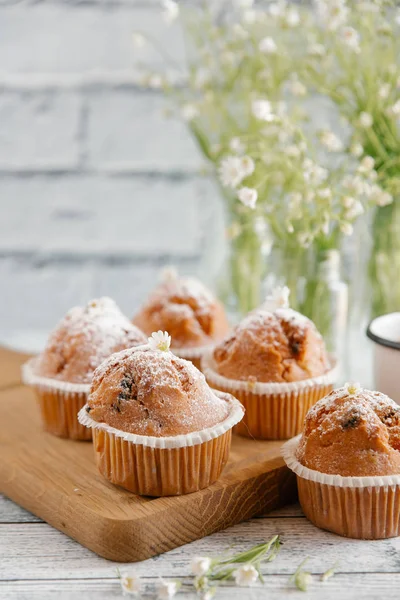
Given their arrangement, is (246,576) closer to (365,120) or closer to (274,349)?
(274,349)

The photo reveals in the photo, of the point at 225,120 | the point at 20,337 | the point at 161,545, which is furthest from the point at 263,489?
the point at 20,337

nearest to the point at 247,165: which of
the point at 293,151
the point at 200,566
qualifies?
the point at 293,151

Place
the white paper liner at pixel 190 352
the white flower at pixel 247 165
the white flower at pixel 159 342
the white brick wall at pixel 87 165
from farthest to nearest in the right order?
the white brick wall at pixel 87 165 < the white paper liner at pixel 190 352 < the white flower at pixel 247 165 < the white flower at pixel 159 342

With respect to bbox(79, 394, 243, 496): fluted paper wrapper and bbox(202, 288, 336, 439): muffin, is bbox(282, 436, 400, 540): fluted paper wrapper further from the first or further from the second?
bbox(202, 288, 336, 439): muffin

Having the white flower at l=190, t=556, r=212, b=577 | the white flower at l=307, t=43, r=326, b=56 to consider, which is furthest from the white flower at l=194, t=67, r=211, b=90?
the white flower at l=190, t=556, r=212, b=577

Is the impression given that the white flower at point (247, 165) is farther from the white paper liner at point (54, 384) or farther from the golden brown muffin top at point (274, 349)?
the white paper liner at point (54, 384)

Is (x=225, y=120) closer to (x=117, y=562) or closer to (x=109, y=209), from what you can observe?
(x=109, y=209)

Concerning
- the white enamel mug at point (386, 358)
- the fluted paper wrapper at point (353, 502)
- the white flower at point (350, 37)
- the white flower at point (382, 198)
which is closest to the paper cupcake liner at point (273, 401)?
the white enamel mug at point (386, 358)
